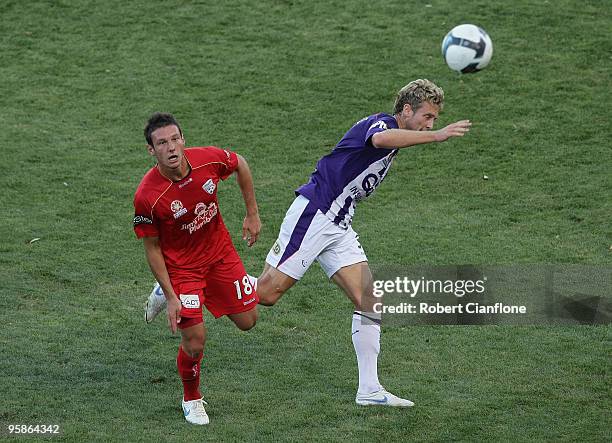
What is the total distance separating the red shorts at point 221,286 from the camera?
7.41 m

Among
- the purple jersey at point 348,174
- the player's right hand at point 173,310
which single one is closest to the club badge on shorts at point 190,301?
the player's right hand at point 173,310

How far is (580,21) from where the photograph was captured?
51.8 ft

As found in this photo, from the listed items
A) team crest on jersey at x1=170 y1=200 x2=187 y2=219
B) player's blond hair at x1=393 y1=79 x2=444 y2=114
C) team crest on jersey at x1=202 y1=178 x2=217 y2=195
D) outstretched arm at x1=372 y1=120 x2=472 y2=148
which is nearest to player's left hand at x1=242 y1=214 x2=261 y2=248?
team crest on jersey at x1=202 y1=178 x2=217 y2=195

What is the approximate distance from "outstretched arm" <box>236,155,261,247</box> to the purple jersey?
48cm

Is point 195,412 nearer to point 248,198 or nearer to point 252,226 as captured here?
point 252,226

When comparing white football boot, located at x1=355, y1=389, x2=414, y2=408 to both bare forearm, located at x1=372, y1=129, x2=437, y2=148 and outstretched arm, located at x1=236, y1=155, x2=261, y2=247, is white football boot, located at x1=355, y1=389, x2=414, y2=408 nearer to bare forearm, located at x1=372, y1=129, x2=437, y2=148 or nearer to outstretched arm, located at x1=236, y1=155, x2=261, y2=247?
outstretched arm, located at x1=236, y1=155, x2=261, y2=247

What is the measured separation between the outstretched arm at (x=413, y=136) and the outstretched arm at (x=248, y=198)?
1.01m

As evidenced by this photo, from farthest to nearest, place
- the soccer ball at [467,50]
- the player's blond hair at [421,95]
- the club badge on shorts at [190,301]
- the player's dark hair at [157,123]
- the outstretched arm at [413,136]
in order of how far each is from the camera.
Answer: the soccer ball at [467,50]
the player's blond hair at [421,95]
the club badge on shorts at [190,301]
the player's dark hair at [157,123]
the outstretched arm at [413,136]

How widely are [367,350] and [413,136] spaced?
169 cm

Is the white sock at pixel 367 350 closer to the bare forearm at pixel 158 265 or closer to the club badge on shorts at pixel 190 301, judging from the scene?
Result: the club badge on shorts at pixel 190 301

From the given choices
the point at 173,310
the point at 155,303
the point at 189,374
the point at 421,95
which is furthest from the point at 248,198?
the point at 421,95

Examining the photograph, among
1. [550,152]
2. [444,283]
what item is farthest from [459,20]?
[444,283]

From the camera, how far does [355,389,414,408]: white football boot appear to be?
7.62m

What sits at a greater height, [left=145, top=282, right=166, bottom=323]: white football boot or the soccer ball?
the soccer ball
